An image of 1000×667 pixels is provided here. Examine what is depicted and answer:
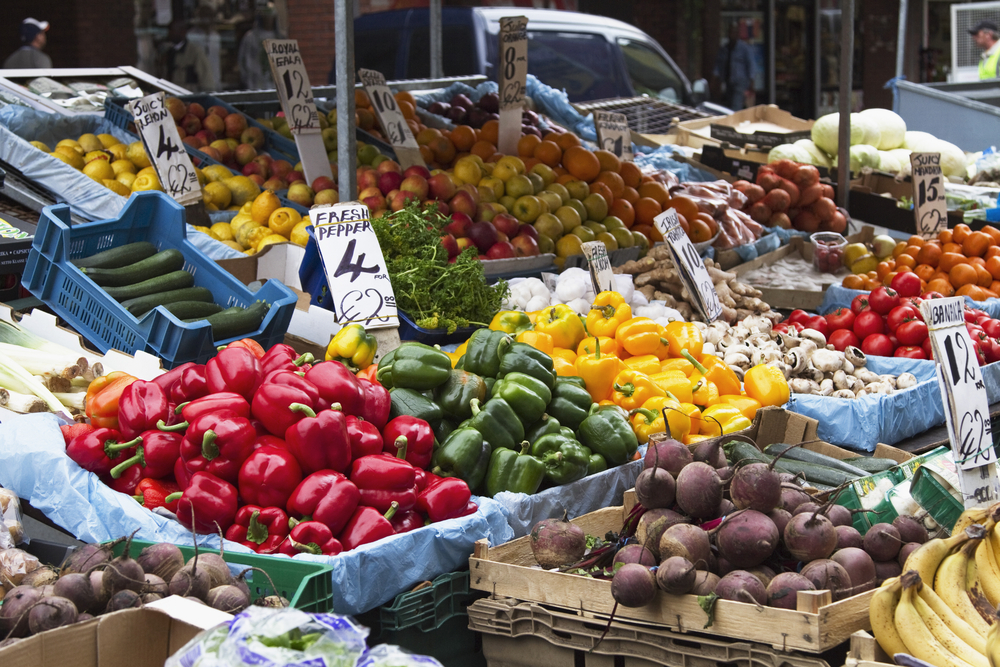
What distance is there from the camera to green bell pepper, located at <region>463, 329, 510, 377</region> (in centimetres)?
336

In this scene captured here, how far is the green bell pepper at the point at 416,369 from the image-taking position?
10.3 ft

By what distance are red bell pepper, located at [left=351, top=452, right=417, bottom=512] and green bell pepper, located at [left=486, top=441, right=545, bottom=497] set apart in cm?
34

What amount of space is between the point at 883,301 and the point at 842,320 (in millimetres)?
207

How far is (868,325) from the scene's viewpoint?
184 inches

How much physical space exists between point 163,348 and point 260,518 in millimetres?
1095

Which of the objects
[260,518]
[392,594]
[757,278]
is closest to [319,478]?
[260,518]

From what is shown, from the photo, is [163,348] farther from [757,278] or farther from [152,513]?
[757,278]

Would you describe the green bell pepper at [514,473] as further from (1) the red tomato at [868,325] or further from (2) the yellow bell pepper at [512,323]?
(1) the red tomato at [868,325]

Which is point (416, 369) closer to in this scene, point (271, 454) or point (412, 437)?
point (412, 437)

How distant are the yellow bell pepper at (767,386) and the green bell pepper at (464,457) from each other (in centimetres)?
132

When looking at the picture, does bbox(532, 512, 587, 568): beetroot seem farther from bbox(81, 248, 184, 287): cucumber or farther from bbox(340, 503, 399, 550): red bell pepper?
bbox(81, 248, 184, 287): cucumber

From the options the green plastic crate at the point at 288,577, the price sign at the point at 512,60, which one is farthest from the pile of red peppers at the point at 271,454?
the price sign at the point at 512,60

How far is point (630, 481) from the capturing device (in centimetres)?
330

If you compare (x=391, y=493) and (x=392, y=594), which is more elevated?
(x=391, y=493)
